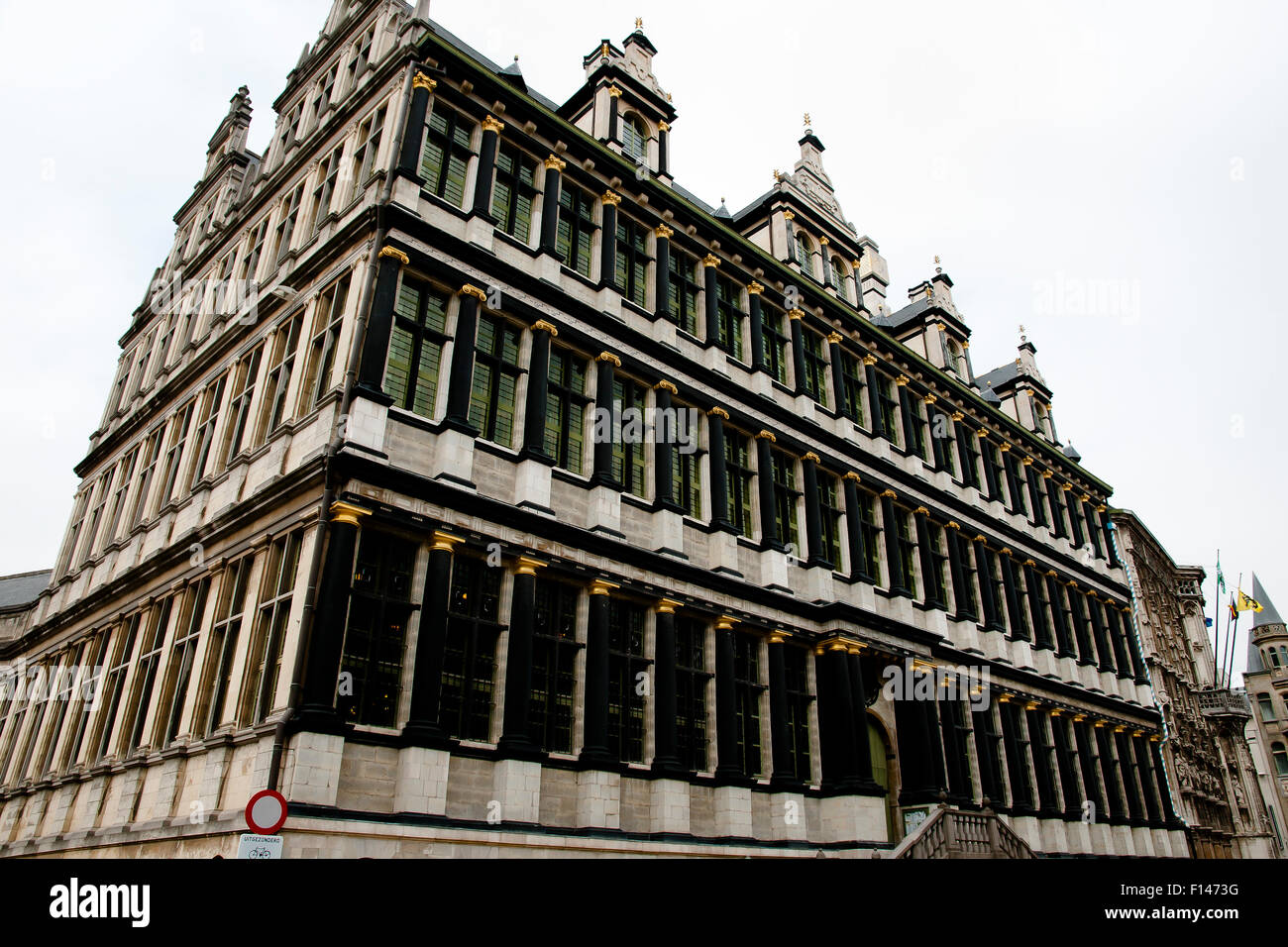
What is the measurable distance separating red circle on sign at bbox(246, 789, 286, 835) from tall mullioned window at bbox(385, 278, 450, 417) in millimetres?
6929

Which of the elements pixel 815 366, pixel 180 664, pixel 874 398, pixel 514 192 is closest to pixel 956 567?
pixel 874 398

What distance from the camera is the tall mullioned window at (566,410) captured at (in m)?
17.2

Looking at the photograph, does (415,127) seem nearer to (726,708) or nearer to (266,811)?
(266,811)

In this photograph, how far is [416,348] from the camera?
15523 mm

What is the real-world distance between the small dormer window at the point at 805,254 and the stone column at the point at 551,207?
1016cm

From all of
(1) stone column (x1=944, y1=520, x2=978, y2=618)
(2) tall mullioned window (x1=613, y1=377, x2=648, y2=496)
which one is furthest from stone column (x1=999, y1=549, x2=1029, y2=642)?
(2) tall mullioned window (x1=613, y1=377, x2=648, y2=496)

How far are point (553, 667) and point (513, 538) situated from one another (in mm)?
2449

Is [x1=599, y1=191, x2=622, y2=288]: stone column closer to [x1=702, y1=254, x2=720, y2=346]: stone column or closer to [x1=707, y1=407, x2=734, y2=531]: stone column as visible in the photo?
[x1=702, y1=254, x2=720, y2=346]: stone column

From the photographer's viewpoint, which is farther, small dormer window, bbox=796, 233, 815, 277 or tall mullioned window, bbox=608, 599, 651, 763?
small dormer window, bbox=796, 233, 815, 277

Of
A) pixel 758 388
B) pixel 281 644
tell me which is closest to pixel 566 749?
pixel 281 644

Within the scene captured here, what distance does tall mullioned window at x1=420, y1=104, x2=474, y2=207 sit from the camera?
17141 millimetres

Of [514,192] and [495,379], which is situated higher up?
[514,192]

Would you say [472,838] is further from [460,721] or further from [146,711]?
[146,711]

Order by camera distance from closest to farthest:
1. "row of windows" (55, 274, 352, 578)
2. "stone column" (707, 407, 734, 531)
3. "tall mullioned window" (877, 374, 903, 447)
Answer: "row of windows" (55, 274, 352, 578) → "stone column" (707, 407, 734, 531) → "tall mullioned window" (877, 374, 903, 447)
